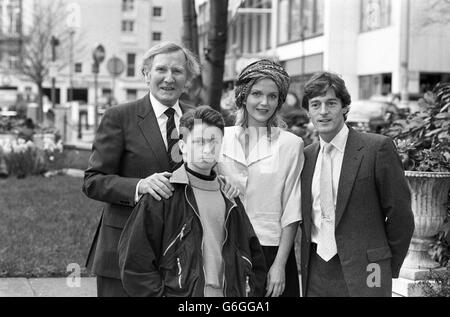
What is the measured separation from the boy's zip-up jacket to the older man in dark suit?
13.5 inches

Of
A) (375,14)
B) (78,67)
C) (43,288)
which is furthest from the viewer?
(78,67)

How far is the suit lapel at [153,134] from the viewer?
305 centimetres

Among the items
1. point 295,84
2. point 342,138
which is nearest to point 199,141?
point 342,138

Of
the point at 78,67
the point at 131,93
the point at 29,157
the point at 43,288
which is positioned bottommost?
the point at 43,288

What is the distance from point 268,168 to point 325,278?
0.55 meters

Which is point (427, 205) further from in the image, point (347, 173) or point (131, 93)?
point (131, 93)

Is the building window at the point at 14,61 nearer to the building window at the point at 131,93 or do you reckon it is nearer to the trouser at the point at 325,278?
the building window at the point at 131,93

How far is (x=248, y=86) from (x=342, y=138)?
1.52 ft

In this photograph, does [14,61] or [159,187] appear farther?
[14,61]

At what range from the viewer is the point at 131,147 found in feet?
10.0

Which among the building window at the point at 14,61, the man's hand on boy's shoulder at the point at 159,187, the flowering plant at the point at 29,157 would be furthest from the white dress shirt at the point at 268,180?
the building window at the point at 14,61

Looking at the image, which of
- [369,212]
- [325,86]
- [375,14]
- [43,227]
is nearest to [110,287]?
[369,212]

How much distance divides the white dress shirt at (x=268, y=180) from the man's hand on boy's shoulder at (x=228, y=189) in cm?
21

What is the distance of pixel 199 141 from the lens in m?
2.68
